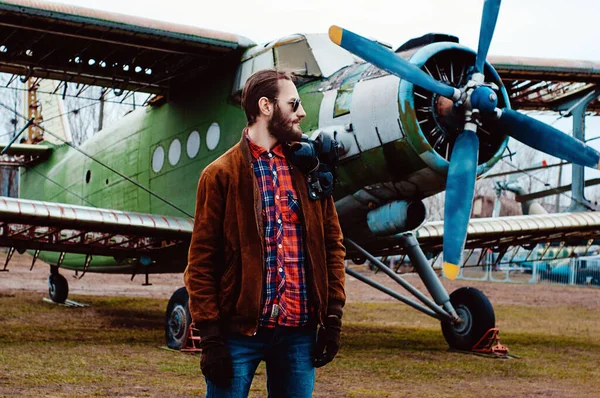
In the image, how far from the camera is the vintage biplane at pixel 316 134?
273 inches

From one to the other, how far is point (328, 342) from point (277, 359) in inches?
8.6

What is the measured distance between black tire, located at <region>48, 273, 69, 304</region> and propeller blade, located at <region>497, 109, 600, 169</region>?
10.5 metres

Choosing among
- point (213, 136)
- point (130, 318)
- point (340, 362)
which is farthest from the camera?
point (130, 318)

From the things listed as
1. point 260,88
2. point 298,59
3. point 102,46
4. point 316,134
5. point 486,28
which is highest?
point 102,46

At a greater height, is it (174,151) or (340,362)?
(174,151)

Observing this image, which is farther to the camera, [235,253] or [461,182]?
[461,182]

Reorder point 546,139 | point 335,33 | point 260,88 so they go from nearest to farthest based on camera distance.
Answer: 1. point 260,88
2. point 335,33
3. point 546,139

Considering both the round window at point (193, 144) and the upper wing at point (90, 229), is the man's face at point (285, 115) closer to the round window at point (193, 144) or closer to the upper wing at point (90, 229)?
the upper wing at point (90, 229)

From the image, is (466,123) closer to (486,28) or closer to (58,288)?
(486,28)

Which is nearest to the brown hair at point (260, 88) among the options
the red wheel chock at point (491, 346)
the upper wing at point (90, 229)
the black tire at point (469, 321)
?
the upper wing at point (90, 229)

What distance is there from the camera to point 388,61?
6738mm

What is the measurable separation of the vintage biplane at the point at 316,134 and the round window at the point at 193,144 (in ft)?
0.08

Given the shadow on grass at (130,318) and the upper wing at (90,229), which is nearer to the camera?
the upper wing at (90,229)

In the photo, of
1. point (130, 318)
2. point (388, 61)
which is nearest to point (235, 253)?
point (388, 61)
